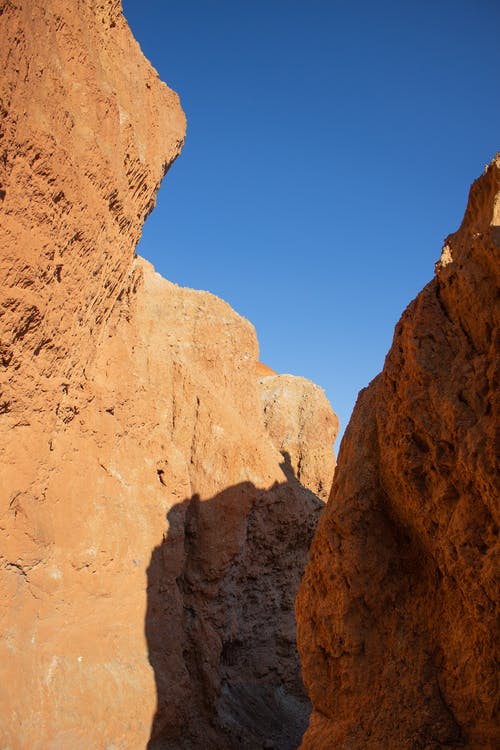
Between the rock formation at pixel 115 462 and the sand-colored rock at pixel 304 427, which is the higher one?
the sand-colored rock at pixel 304 427

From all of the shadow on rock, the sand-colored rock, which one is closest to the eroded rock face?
the shadow on rock

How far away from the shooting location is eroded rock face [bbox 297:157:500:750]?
4.25 meters

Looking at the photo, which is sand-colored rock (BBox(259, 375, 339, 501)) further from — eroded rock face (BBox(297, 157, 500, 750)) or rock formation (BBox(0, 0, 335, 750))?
eroded rock face (BBox(297, 157, 500, 750))

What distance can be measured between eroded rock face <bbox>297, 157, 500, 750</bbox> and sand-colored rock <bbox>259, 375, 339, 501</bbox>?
8.69 meters

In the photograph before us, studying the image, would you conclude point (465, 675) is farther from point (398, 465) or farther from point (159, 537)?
point (159, 537)

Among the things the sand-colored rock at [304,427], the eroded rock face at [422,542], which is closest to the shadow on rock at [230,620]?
the sand-colored rock at [304,427]

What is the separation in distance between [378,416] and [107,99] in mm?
4917

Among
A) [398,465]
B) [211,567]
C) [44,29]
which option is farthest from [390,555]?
[44,29]

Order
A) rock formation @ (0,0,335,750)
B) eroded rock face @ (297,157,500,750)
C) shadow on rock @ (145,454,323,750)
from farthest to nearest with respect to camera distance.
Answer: shadow on rock @ (145,454,323,750) → rock formation @ (0,0,335,750) → eroded rock face @ (297,157,500,750)

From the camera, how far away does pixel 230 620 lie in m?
9.84

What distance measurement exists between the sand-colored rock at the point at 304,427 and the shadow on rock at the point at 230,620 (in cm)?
253

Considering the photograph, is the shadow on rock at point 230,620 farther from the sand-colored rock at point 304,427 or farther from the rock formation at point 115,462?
the sand-colored rock at point 304,427

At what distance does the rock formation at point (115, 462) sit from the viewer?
248 inches

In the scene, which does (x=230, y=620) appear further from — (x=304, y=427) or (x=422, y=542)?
(x=304, y=427)
